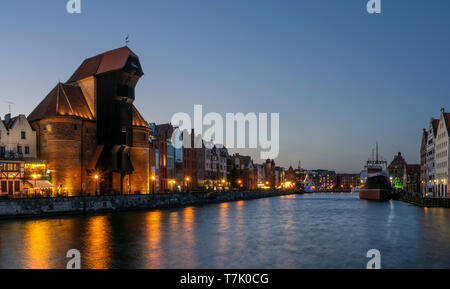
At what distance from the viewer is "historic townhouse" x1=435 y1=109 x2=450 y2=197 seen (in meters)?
81.2

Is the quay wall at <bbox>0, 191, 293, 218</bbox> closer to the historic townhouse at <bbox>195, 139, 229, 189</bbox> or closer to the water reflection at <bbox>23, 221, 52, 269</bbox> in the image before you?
the water reflection at <bbox>23, 221, 52, 269</bbox>

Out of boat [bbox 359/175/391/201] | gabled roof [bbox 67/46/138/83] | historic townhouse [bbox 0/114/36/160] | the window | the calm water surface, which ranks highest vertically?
gabled roof [bbox 67/46/138/83]

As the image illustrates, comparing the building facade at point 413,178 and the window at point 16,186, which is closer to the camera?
the window at point 16,186

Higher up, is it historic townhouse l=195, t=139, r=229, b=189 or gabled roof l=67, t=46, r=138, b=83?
gabled roof l=67, t=46, r=138, b=83

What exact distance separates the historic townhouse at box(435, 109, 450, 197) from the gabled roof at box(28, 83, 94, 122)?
2687 inches

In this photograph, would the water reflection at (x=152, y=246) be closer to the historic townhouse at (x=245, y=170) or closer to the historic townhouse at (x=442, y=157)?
the historic townhouse at (x=442, y=157)

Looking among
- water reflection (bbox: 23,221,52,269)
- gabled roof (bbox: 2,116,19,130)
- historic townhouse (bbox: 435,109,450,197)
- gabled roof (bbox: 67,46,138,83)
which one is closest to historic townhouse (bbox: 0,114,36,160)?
gabled roof (bbox: 2,116,19,130)

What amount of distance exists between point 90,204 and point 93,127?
579 inches

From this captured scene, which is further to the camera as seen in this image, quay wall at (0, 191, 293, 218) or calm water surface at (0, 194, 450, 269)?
Result: quay wall at (0, 191, 293, 218)

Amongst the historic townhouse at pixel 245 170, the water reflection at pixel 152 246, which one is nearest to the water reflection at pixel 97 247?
the water reflection at pixel 152 246

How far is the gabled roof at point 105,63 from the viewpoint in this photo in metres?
64.9

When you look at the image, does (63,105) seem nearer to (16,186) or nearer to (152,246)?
(16,186)

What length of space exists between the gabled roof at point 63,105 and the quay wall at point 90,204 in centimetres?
1439
